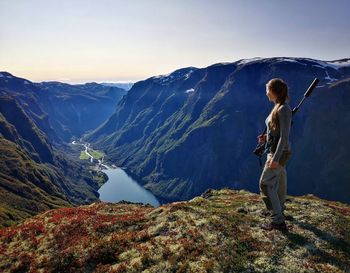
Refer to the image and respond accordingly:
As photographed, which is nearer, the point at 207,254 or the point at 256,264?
the point at 256,264

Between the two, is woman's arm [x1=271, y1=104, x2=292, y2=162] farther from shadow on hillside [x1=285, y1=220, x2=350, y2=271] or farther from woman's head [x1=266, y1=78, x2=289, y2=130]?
shadow on hillside [x1=285, y1=220, x2=350, y2=271]

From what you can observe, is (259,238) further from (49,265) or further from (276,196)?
(49,265)

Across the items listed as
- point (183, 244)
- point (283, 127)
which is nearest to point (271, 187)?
point (283, 127)

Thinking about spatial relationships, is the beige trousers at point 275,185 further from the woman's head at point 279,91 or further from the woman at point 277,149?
the woman's head at point 279,91

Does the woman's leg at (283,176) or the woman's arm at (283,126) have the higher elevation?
the woman's arm at (283,126)

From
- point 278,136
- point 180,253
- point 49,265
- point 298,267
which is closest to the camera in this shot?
point 298,267

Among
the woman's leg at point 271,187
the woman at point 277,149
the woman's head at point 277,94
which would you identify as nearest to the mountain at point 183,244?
the woman's leg at point 271,187

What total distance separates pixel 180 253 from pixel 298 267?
601 cm

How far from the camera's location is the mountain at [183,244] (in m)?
17.7

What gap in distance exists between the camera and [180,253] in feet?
63.5

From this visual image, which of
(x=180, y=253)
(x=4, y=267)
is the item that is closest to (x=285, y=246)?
(x=180, y=253)

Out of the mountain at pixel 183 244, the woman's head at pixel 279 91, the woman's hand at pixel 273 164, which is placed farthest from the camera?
the mountain at pixel 183 244

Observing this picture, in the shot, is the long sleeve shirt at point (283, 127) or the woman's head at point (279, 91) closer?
the long sleeve shirt at point (283, 127)

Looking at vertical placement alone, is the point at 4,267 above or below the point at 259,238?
below
